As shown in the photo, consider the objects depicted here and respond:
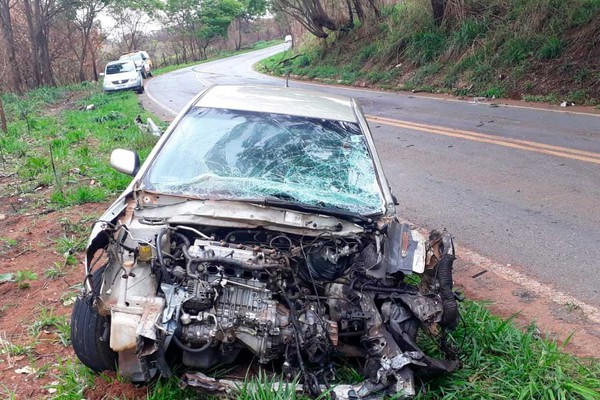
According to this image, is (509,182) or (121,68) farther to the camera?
(121,68)

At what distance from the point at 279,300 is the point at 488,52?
14.7 metres

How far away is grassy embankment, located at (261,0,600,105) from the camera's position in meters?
13.7

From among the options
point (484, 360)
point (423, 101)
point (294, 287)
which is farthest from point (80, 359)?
point (423, 101)

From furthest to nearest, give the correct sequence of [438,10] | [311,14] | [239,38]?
[239,38], [311,14], [438,10]

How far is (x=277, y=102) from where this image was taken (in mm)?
4793

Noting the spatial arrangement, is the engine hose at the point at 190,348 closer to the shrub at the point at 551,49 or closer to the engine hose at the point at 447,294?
the engine hose at the point at 447,294

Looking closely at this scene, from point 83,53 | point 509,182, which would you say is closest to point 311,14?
point 83,53

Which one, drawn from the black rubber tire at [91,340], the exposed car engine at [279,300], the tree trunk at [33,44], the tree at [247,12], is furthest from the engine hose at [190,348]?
the tree at [247,12]

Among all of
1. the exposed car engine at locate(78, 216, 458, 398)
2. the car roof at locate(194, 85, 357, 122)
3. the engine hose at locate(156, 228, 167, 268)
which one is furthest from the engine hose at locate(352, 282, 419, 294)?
the car roof at locate(194, 85, 357, 122)

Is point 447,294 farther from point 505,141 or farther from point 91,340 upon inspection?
point 505,141

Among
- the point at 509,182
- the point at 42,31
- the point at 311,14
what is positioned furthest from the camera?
the point at 42,31

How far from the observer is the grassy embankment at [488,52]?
13664 millimetres

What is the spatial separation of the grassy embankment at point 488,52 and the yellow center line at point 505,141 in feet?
12.8

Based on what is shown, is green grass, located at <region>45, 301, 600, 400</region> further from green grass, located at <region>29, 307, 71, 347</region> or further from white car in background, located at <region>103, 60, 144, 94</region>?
white car in background, located at <region>103, 60, 144, 94</region>
